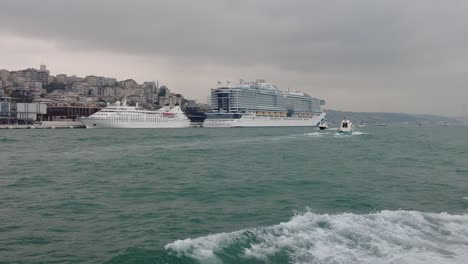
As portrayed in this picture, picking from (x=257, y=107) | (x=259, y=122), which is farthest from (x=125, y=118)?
(x=257, y=107)

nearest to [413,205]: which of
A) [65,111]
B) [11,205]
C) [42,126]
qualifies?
[11,205]

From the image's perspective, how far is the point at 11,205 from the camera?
10.8 metres

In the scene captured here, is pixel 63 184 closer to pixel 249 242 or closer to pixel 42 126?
pixel 249 242

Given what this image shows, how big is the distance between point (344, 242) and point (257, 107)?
95294 millimetres

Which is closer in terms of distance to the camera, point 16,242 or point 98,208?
point 16,242

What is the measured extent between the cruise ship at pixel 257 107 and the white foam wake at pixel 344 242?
85.4 m

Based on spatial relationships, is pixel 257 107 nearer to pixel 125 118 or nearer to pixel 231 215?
pixel 125 118

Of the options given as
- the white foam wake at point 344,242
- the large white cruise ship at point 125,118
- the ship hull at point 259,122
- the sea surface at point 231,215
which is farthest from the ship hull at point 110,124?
the white foam wake at point 344,242

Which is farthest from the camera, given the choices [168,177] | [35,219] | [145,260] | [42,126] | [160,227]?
[42,126]

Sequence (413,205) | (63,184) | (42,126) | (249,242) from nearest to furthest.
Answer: (249,242), (413,205), (63,184), (42,126)

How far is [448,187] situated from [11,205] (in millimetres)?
13899

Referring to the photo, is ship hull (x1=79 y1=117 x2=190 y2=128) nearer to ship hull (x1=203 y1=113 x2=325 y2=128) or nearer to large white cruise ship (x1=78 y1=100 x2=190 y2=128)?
large white cruise ship (x1=78 y1=100 x2=190 y2=128)

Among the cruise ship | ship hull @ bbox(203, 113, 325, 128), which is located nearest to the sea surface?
ship hull @ bbox(203, 113, 325, 128)

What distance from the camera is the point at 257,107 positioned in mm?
102562
